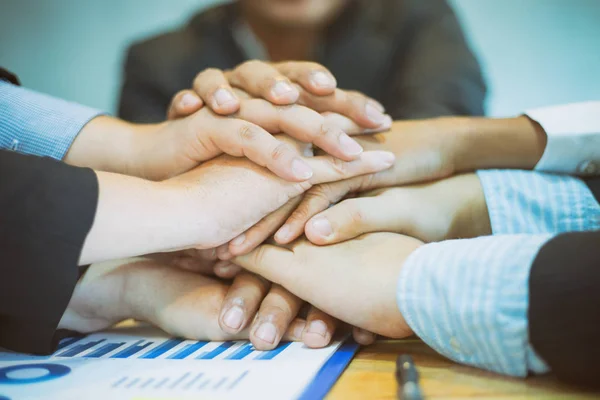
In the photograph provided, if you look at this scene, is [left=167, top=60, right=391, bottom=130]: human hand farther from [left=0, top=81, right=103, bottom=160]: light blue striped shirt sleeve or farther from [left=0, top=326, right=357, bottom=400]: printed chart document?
[left=0, top=326, right=357, bottom=400]: printed chart document

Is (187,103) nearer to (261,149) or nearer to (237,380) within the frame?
(261,149)

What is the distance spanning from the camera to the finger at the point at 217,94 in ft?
1.89

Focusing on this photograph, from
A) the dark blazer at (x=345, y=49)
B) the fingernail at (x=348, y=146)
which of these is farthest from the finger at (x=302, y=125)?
the dark blazer at (x=345, y=49)

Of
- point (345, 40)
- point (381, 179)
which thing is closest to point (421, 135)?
point (381, 179)

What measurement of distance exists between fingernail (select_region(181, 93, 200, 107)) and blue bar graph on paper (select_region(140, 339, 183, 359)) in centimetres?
27

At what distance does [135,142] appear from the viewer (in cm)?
63

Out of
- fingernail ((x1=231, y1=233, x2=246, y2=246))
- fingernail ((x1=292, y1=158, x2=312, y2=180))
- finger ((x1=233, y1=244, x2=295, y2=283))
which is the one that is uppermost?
fingernail ((x1=292, y1=158, x2=312, y2=180))

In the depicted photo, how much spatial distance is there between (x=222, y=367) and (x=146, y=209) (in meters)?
0.14

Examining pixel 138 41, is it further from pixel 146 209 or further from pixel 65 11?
pixel 146 209

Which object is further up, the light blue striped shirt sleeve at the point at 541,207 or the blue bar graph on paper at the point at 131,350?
the light blue striped shirt sleeve at the point at 541,207

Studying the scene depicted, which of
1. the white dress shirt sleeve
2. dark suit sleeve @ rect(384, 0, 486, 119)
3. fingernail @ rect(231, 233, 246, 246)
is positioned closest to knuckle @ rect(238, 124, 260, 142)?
fingernail @ rect(231, 233, 246, 246)

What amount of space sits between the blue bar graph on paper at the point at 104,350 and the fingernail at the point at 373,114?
366 millimetres

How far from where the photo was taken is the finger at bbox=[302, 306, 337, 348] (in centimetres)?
45

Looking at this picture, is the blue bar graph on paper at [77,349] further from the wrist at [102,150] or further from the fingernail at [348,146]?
the fingernail at [348,146]
